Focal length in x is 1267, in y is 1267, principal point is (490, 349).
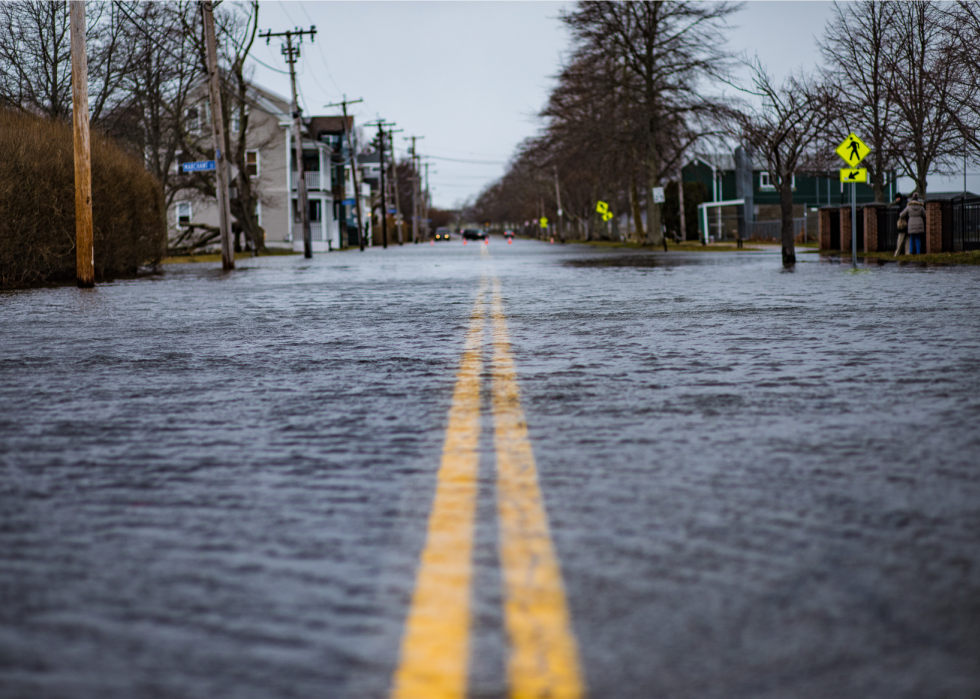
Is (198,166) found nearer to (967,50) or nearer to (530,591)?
(967,50)

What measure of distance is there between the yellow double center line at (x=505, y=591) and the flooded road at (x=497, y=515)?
0.02m

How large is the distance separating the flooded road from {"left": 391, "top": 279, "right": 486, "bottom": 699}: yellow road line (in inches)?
0.7

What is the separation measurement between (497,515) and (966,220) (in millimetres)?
30590

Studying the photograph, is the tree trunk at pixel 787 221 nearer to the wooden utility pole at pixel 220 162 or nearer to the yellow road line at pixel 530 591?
the wooden utility pole at pixel 220 162

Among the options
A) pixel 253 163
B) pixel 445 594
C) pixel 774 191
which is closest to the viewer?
pixel 445 594

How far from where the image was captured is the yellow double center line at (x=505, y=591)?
8.93 feet

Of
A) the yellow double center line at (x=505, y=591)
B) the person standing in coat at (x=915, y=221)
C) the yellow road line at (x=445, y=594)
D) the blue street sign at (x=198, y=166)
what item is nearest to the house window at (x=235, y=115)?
the blue street sign at (x=198, y=166)

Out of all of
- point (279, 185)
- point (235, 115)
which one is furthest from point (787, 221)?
point (279, 185)

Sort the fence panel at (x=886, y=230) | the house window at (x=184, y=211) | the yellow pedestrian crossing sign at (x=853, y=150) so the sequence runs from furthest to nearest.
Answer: the house window at (x=184, y=211) < the fence panel at (x=886, y=230) < the yellow pedestrian crossing sign at (x=853, y=150)

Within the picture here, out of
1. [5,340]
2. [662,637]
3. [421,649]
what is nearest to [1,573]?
[421,649]

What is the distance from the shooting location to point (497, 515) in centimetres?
427

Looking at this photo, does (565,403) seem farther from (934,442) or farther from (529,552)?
(529,552)

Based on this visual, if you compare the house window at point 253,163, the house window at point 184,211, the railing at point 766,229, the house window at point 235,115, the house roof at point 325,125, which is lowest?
the railing at point 766,229

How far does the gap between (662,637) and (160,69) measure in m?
53.2
